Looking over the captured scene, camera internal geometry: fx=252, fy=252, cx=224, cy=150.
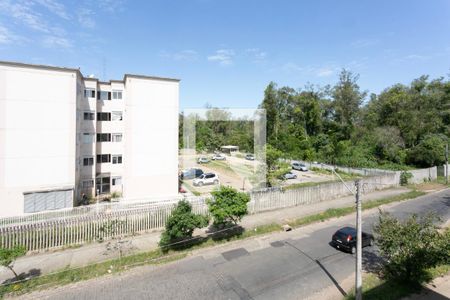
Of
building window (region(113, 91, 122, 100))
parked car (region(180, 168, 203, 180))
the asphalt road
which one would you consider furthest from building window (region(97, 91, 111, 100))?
the asphalt road

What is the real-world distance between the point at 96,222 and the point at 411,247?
16.3 meters

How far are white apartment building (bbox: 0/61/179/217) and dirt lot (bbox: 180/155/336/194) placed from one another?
22.0 ft

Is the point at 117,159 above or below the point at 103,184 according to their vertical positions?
above

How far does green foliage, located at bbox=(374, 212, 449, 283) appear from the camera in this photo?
10.2m

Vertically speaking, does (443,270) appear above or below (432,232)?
below

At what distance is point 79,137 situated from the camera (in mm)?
22484

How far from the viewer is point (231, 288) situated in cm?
1064

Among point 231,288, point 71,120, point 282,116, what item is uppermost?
point 282,116

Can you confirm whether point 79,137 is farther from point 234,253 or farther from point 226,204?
point 234,253

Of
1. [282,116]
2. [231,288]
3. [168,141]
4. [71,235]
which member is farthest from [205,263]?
[282,116]

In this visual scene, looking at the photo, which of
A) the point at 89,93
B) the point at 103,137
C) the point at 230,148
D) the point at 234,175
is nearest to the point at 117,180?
the point at 103,137

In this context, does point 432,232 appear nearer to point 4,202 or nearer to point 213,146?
point 4,202

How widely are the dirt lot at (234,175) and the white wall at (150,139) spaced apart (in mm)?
4966

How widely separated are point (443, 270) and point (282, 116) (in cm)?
5105
